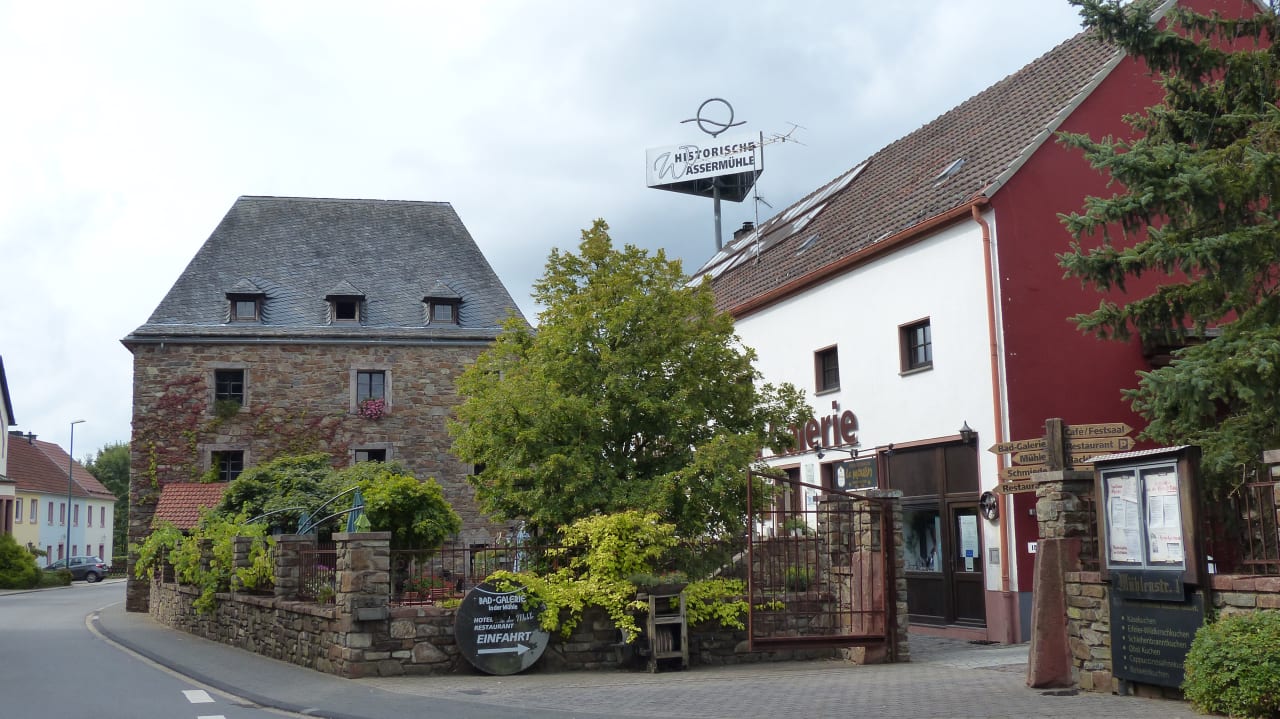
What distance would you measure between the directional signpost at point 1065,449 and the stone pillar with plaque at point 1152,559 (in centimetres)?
86

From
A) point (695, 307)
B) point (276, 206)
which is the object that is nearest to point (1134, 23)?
point (695, 307)

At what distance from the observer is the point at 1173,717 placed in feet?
29.6

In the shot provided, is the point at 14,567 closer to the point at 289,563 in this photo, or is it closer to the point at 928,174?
the point at 289,563

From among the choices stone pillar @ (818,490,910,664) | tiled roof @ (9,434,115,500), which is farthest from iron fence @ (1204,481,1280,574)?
tiled roof @ (9,434,115,500)

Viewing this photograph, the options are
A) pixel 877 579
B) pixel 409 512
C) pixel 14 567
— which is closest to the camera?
pixel 877 579

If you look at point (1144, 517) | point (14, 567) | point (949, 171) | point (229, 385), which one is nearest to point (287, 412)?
point (229, 385)

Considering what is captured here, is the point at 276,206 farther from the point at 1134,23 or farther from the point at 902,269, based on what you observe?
the point at 1134,23

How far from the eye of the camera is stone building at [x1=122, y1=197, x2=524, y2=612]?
103 ft

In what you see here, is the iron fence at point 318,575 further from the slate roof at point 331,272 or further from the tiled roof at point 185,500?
the slate roof at point 331,272

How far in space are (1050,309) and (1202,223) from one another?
4914 mm

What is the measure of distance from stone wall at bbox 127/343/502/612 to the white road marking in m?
18.0

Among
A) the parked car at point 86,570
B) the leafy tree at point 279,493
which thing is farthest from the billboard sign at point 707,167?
the parked car at point 86,570

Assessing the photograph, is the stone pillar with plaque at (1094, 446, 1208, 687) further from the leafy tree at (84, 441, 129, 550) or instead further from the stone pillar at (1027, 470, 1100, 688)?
the leafy tree at (84, 441, 129, 550)

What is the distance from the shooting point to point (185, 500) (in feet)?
98.6
